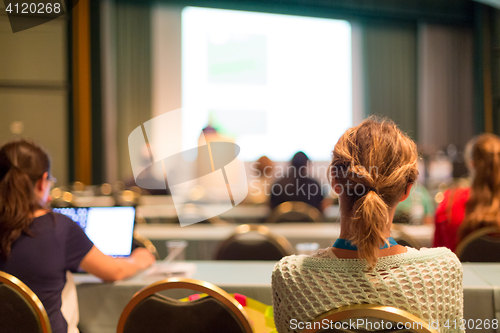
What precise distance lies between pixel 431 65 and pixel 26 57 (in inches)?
330

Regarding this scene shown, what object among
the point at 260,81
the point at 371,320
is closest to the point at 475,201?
the point at 371,320

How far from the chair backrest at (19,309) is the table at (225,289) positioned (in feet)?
1.28

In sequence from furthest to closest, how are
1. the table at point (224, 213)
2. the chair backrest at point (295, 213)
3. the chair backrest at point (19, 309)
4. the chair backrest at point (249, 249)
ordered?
the table at point (224, 213)
the chair backrest at point (295, 213)
the chair backrest at point (249, 249)
the chair backrest at point (19, 309)

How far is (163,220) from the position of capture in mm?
4469

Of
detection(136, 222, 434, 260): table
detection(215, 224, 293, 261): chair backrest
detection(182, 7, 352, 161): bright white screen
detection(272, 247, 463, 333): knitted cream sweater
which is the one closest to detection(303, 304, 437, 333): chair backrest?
detection(272, 247, 463, 333): knitted cream sweater

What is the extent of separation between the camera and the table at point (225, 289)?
1424mm

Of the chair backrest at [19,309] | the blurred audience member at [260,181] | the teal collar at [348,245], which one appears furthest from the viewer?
the blurred audience member at [260,181]

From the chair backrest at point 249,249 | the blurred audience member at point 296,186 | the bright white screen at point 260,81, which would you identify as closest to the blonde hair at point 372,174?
the chair backrest at point 249,249

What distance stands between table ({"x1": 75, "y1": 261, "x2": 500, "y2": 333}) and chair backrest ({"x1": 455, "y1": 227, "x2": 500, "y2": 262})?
174mm

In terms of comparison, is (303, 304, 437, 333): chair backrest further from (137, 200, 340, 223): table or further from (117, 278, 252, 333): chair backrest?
(137, 200, 340, 223): table

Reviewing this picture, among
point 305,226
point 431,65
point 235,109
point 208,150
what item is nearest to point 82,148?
point 208,150

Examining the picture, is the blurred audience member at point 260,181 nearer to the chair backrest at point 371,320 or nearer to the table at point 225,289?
the table at point 225,289

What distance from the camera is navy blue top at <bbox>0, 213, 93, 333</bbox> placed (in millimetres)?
1286

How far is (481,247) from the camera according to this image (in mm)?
1882
